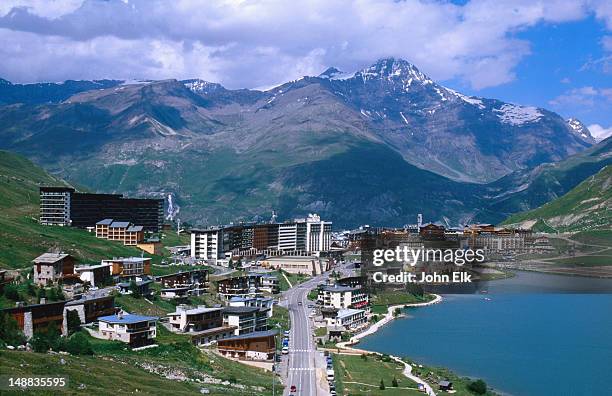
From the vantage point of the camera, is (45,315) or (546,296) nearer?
(45,315)

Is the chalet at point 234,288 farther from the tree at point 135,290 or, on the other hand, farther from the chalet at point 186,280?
the tree at point 135,290

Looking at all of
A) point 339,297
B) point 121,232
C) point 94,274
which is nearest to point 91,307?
point 94,274

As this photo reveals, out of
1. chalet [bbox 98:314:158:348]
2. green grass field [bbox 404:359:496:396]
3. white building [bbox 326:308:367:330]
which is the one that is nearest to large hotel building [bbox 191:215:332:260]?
white building [bbox 326:308:367:330]

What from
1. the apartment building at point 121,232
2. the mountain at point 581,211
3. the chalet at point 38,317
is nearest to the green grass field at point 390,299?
the apartment building at point 121,232

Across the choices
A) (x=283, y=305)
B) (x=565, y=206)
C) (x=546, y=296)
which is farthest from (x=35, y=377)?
(x=565, y=206)

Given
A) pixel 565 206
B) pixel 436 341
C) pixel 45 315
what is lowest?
pixel 436 341

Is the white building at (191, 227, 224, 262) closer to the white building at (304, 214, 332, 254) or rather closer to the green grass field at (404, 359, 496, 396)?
the white building at (304, 214, 332, 254)

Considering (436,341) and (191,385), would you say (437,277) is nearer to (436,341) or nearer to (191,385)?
(436,341)
